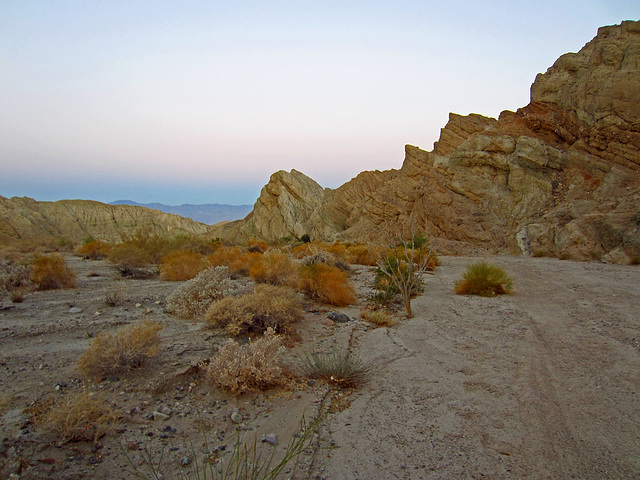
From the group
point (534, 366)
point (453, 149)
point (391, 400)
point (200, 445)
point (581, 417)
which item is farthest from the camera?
point (453, 149)

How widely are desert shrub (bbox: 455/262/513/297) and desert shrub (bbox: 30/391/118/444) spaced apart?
8470 mm

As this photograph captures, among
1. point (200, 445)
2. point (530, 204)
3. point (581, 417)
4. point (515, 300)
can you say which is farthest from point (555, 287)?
point (530, 204)

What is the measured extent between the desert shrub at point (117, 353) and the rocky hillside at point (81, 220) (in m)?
46.1

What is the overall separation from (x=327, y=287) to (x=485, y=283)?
4.12 m

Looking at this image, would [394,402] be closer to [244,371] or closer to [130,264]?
[244,371]

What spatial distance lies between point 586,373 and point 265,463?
3.83m

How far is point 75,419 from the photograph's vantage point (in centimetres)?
297

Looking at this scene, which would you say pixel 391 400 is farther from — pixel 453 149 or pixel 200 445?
pixel 453 149

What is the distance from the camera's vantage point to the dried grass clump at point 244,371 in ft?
13.0

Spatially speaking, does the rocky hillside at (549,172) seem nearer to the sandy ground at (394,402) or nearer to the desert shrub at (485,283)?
the desert shrub at (485,283)

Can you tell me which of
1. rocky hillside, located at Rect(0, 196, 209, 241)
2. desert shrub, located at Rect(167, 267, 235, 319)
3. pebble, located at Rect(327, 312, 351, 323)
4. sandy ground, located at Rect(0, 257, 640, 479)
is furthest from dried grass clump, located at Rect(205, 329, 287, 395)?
rocky hillside, located at Rect(0, 196, 209, 241)

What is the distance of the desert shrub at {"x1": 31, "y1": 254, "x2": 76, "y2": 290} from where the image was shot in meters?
9.14

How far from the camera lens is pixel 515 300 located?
853 cm

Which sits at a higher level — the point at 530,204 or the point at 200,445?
the point at 530,204
